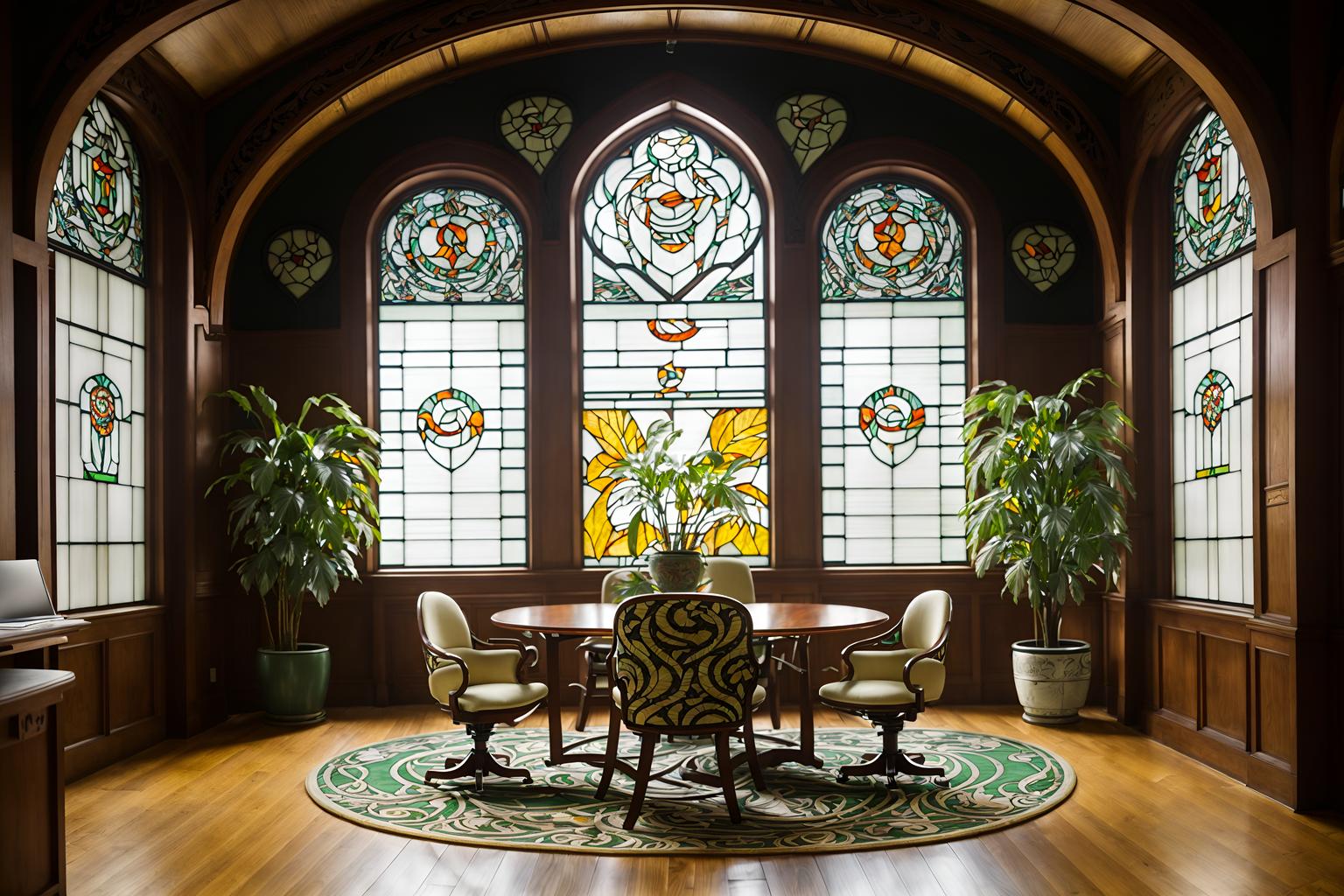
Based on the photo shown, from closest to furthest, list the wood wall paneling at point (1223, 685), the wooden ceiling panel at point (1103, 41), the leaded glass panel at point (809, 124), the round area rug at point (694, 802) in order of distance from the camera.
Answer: the round area rug at point (694, 802) → the wood wall paneling at point (1223, 685) → the wooden ceiling panel at point (1103, 41) → the leaded glass panel at point (809, 124)

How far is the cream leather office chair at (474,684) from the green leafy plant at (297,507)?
4.59ft

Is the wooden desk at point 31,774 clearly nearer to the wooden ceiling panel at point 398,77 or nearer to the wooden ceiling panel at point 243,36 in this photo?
the wooden ceiling panel at point 243,36

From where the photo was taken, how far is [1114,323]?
275 inches

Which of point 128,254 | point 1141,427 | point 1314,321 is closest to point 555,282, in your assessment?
point 128,254

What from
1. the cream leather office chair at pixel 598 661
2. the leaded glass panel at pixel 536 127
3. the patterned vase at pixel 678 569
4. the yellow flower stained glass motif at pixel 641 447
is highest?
the leaded glass panel at pixel 536 127

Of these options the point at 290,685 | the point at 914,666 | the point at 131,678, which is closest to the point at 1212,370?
the point at 914,666

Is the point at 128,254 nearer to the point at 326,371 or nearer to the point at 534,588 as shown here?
the point at 326,371

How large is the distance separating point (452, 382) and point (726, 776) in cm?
384

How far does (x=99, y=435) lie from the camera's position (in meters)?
5.90

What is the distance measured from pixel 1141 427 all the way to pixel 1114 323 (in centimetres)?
72

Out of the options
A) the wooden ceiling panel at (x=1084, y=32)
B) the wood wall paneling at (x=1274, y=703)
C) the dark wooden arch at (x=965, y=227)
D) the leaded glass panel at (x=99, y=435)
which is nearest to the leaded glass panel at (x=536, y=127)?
the dark wooden arch at (x=965, y=227)

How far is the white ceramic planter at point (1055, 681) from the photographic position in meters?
6.51

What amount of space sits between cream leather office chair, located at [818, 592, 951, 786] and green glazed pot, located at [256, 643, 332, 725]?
3.20 metres

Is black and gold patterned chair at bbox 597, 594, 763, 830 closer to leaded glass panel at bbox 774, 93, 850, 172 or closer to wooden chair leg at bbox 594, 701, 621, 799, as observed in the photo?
wooden chair leg at bbox 594, 701, 621, 799
